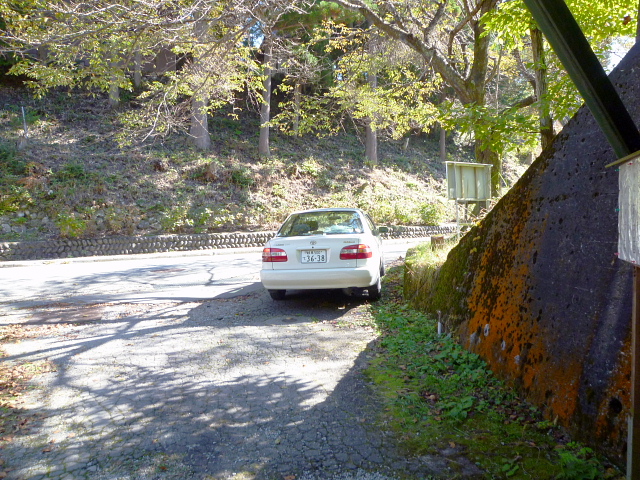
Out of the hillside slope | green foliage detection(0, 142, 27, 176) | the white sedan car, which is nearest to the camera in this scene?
the white sedan car

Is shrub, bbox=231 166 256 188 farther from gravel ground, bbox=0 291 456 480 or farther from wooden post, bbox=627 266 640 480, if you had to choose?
wooden post, bbox=627 266 640 480

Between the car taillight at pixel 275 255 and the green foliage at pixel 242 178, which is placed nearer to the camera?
the car taillight at pixel 275 255

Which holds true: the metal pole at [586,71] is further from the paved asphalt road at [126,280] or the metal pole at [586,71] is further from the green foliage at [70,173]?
the green foliage at [70,173]

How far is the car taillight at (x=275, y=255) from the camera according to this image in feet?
23.3

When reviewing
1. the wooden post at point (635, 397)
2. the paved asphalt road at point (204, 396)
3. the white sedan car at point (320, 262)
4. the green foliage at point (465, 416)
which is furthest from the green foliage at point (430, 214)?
the wooden post at point (635, 397)

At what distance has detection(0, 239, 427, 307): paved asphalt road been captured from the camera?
9.06 metres

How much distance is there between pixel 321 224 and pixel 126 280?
5.96m

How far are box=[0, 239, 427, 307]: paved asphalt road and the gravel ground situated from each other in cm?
248

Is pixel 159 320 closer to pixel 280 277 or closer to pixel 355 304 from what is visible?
pixel 280 277

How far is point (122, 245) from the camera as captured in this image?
1819cm

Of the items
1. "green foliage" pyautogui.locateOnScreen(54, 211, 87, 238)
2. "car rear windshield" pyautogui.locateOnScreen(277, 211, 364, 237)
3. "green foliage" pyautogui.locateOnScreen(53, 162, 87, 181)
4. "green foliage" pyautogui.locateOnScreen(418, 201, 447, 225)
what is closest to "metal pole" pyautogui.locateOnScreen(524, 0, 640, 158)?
"car rear windshield" pyautogui.locateOnScreen(277, 211, 364, 237)

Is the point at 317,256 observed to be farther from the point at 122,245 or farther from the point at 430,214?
the point at 430,214

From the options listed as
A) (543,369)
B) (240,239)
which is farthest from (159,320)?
(240,239)

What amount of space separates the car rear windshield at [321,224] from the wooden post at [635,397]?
216 inches
